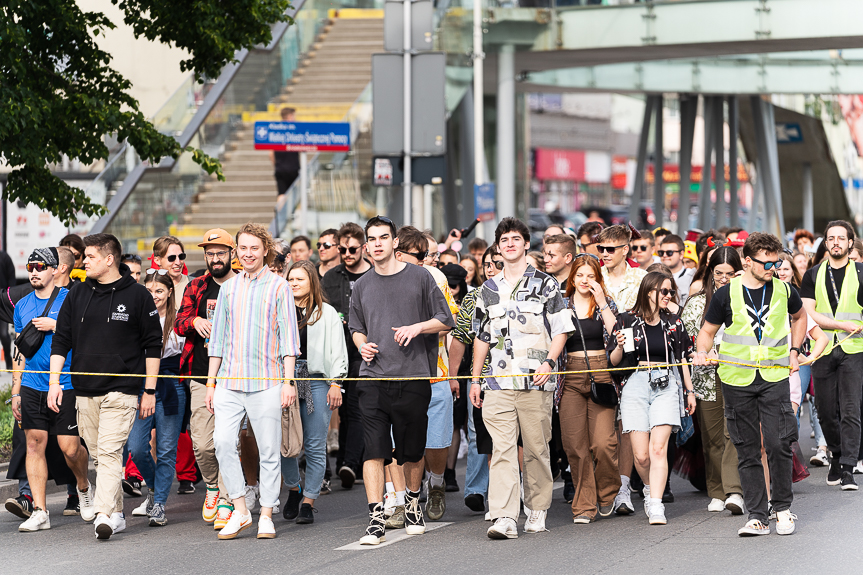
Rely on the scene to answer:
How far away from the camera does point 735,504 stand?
28.7 ft

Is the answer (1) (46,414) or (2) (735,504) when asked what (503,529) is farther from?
(1) (46,414)

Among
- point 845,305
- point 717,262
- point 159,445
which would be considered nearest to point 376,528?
point 159,445

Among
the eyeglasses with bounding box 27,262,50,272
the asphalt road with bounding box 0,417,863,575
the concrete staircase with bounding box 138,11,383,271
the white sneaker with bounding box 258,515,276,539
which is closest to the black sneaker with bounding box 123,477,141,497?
the asphalt road with bounding box 0,417,863,575

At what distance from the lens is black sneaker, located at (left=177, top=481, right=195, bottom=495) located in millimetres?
10289

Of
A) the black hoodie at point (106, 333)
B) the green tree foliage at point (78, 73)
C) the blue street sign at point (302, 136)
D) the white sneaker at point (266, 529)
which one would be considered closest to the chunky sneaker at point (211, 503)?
the white sneaker at point (266, 529)

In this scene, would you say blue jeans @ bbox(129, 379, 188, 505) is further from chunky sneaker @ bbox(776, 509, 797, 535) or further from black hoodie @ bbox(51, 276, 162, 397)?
chunky sneaker @ bbox(776, 509, 797, 535)

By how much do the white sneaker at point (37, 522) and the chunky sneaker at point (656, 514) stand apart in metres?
4.05

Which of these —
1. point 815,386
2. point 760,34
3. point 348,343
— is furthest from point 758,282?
point 760,34

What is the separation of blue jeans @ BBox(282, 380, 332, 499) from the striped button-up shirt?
87 cm

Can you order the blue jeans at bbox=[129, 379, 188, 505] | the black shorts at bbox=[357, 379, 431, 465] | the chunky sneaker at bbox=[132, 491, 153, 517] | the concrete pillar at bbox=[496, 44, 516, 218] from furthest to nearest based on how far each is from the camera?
the concrete pillar at bbox=[496, 44, 516, 218], the chunky sneaker at bbox=[132, 491, 153, 517], the blue jeans at bbox=[129, 379, 188, 505], the black shorts at bbox=[357, 379, 431, 465]

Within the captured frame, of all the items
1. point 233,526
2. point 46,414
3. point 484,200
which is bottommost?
point 233,526

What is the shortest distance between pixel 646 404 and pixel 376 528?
203 cm

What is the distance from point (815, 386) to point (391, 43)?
720 centimetres

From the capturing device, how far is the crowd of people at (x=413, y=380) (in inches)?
320
